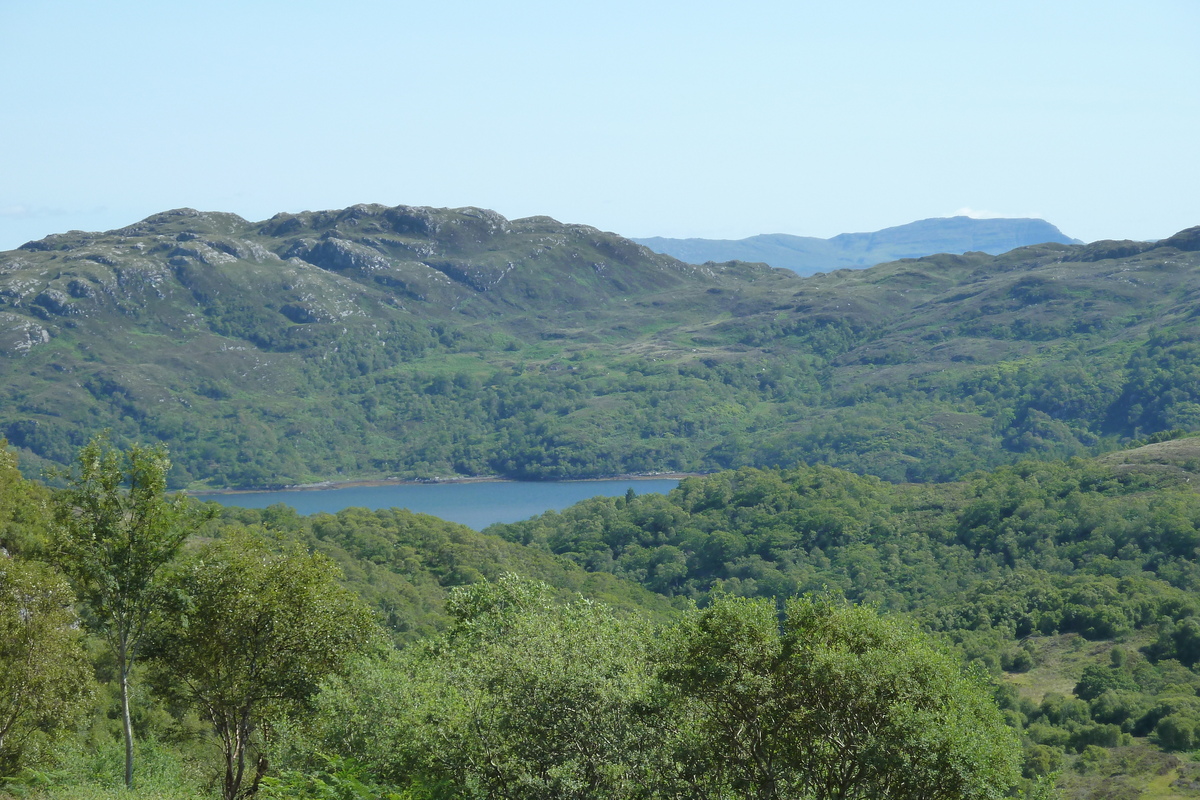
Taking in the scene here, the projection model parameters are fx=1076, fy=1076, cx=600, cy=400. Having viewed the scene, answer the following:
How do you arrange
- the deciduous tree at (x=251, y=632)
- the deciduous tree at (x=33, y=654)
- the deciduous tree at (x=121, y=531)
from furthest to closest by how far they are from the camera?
the deciduous tree at (x=251, y=632) < the deciduous tree at (x=33, y=654) < the deciduous tree at (x=121, y=531)

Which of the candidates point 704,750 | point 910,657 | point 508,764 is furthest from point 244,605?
point 910,657

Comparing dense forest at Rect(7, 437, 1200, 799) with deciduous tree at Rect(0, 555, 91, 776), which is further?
deciduous tree at Rect(0, 555, 91, 776)

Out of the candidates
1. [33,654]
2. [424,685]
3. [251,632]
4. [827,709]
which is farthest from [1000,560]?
[33,654]

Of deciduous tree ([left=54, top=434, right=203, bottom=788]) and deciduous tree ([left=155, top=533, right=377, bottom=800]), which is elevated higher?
deciduous tree ([left=54, top=434, right=203, bottom=788])

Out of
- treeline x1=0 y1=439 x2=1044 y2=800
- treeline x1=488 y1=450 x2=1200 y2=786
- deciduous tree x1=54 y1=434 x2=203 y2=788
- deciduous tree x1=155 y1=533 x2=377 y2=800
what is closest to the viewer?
treeline x1=0 y1=439 x2=1044 y2=800

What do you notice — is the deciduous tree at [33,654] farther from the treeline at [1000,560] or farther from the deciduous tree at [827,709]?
the treeline at [1000,560]

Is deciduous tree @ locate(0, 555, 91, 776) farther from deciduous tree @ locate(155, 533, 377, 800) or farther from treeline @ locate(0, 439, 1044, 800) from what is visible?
deciduous tree @ locate(155, 533, 377, 800)

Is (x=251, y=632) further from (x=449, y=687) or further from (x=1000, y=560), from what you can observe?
(x=1000, y=560)

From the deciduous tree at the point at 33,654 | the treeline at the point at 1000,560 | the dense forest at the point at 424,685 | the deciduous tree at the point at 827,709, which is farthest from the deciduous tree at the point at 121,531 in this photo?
the treeline at the point at 1000,560

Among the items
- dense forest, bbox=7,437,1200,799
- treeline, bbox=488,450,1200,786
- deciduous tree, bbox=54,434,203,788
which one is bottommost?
treeline, bbox=488,450,1200,786

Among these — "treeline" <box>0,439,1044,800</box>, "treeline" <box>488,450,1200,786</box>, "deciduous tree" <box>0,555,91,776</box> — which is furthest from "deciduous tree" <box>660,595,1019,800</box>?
"treeline" <box>488,450,1200,786</box>

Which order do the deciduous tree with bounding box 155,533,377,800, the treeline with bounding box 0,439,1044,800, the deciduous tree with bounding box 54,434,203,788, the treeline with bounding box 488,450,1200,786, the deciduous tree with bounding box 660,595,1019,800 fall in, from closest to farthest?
the deciduous tree with bounding box 660,595,1019,800 < the treeline with bounding box 0,439,1044,800 < the deciduous tree with bounding box 54,434,203,788 < the deciduous tree with bounding box 155,533,377,800 < the treeline with bounding box 488,450,1200,786

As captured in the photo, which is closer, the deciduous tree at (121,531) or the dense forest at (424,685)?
the dense forest at (424,685)

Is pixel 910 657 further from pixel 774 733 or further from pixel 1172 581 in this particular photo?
pixel 1172 581
